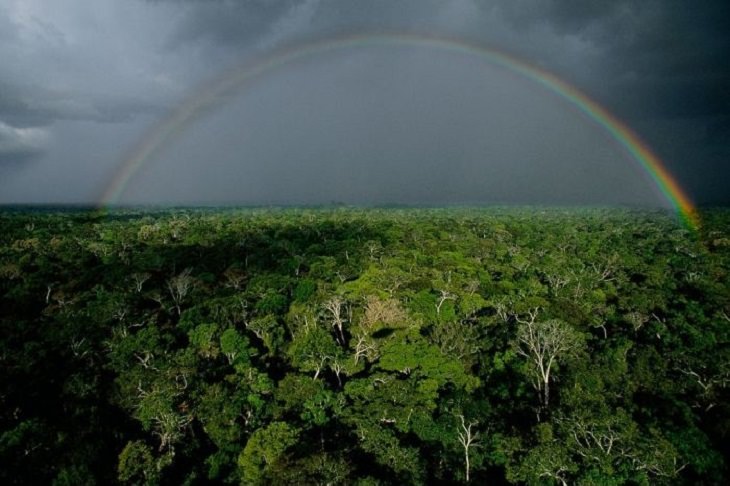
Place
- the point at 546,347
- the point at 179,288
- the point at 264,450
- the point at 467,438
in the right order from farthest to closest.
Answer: the point at 179,288 < the point at 546,347 < the point at 467,438 < the point at 264,450

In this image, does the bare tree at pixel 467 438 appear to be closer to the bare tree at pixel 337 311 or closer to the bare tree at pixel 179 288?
the bare tree at pixel 337 311

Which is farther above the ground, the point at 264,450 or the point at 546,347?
the point at 546,347

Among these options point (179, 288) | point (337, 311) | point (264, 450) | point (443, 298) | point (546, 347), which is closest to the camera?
point (264, 450)

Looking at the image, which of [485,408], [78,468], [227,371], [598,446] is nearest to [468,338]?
[485,408]

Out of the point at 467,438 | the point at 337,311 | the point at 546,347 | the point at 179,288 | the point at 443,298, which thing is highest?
the point at 443,298

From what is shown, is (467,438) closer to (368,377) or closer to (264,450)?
(368,377)

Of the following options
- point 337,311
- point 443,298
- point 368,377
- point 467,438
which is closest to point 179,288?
point 337,311

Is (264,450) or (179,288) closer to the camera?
(264,450)

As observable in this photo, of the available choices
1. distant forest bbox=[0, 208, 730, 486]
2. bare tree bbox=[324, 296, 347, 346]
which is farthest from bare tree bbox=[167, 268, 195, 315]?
bare tree bbox=[324, 296, 347, 346]
